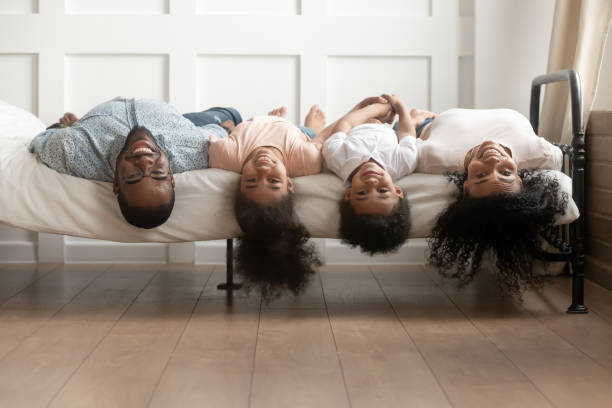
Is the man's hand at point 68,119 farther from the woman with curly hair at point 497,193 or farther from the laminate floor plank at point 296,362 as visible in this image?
the woman with curly hair at point 497,193

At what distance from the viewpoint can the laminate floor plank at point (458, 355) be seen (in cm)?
139

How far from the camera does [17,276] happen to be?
269cm

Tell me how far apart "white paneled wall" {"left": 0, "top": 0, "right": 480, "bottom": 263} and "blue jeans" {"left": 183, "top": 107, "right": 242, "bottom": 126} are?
0.33 meters

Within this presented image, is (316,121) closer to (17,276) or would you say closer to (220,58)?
(220,58)

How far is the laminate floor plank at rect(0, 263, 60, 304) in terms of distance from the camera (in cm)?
240

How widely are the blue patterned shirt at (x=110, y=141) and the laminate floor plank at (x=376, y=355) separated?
631 millimetres

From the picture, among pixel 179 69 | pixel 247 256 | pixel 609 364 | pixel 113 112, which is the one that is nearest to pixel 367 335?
pixel 247 256

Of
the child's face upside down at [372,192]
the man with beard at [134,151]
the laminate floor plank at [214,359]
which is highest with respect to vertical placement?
the man with beard at [134,151]

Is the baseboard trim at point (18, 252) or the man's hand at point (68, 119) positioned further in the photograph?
the baseboard trim at point (18, 252)

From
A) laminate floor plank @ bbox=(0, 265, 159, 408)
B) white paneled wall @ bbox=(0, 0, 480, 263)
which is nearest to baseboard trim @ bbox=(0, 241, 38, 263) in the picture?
white paneled wall @ bbox=(0, 0, 480, 263)

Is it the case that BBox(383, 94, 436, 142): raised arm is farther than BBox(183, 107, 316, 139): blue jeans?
No

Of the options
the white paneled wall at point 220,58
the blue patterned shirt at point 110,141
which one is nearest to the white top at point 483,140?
the blue patterned shirt at point 110,141

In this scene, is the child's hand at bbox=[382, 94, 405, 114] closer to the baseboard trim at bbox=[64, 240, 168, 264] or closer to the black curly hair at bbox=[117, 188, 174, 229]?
the black curly hair at bbox=[117, 188, 174, 229]

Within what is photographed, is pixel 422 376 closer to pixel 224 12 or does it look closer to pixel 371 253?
pixel 371 253
